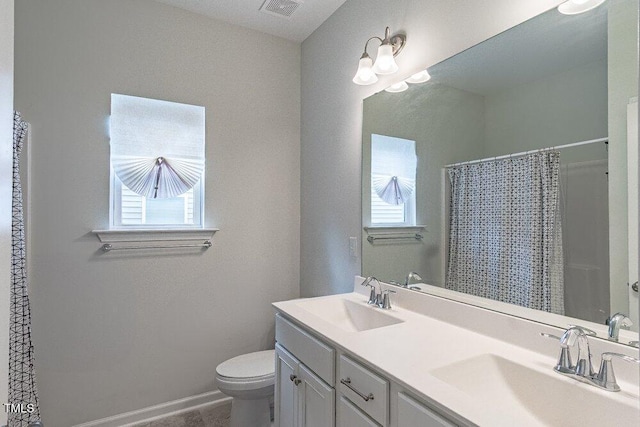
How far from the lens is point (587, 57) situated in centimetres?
105

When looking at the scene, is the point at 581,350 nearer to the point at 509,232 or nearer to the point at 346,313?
the point at 509,232

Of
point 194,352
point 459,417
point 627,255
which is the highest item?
point 627,255

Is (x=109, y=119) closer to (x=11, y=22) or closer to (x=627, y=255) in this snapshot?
(x=11, y=22)

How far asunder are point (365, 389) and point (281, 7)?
2.17 meters

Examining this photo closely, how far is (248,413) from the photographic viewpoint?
1.89 m

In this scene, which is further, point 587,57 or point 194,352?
point 194,352

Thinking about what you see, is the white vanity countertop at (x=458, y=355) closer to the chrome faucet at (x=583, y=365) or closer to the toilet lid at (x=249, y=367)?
the chrome faucet at (x=583, y=365)

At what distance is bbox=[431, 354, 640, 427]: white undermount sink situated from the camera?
818mm

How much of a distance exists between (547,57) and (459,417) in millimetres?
1161

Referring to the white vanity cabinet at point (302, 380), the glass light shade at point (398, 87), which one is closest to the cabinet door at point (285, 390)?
the white vanity cabinet at point (302, 380)

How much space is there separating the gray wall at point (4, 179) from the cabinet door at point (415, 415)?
2.85 ft

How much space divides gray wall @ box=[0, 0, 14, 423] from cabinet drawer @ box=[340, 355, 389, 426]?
855 millimetres

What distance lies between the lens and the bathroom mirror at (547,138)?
0.98 metres

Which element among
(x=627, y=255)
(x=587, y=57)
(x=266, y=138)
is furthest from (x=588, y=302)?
(x=266, y=138)
